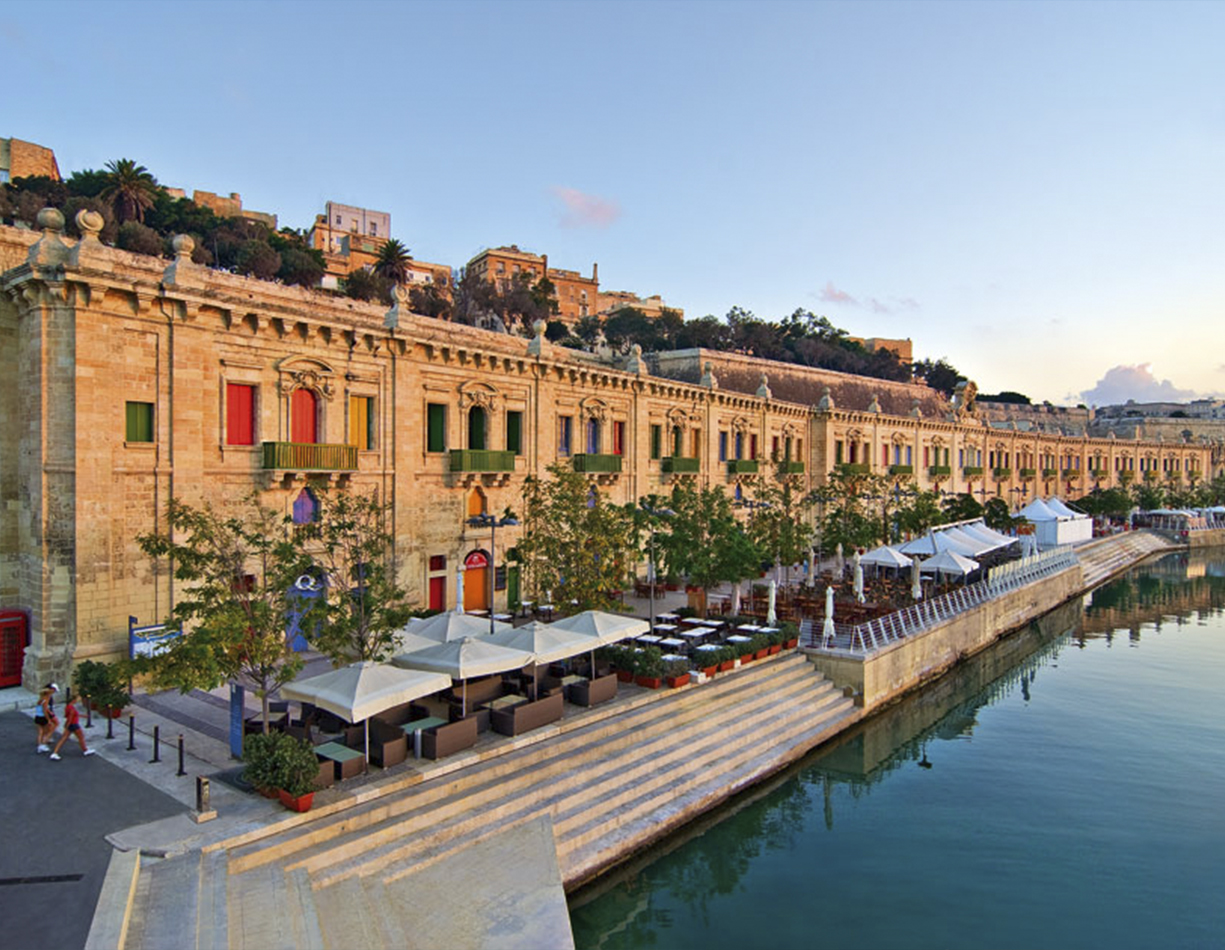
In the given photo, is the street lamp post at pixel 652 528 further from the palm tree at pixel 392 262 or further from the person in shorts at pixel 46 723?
the palm tree at pixel 392 262

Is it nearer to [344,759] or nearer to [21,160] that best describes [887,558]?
[344,759]

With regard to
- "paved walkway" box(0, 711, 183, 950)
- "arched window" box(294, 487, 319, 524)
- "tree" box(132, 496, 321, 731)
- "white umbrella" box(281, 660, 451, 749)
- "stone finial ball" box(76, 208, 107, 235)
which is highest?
"stone finial ball" box(76, 208, 107, 235)

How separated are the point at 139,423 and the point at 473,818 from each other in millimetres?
11594

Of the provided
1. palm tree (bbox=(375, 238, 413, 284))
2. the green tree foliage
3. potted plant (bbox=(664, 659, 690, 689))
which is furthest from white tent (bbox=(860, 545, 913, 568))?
palm tree (bbox=(375, 238, 413, 284))

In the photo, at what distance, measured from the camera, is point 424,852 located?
11.5 metres

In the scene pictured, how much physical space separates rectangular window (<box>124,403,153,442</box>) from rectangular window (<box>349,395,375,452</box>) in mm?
5308

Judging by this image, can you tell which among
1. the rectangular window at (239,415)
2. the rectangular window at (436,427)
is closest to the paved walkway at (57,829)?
the rectangular window at (239,415)

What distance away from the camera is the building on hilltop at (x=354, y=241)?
8394 centimetres

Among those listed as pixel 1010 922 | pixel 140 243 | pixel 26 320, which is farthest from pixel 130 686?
pixel 140 243

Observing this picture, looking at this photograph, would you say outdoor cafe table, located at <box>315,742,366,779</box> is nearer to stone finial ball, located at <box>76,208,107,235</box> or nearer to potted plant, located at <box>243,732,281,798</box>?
potted plant, located at <box>243,732,281,798</box>

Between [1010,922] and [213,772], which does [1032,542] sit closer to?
[1010,922]

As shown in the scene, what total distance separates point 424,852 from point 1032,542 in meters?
39.0

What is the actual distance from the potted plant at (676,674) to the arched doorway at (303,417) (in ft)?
35.9

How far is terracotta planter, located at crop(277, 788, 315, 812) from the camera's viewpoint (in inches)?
448
